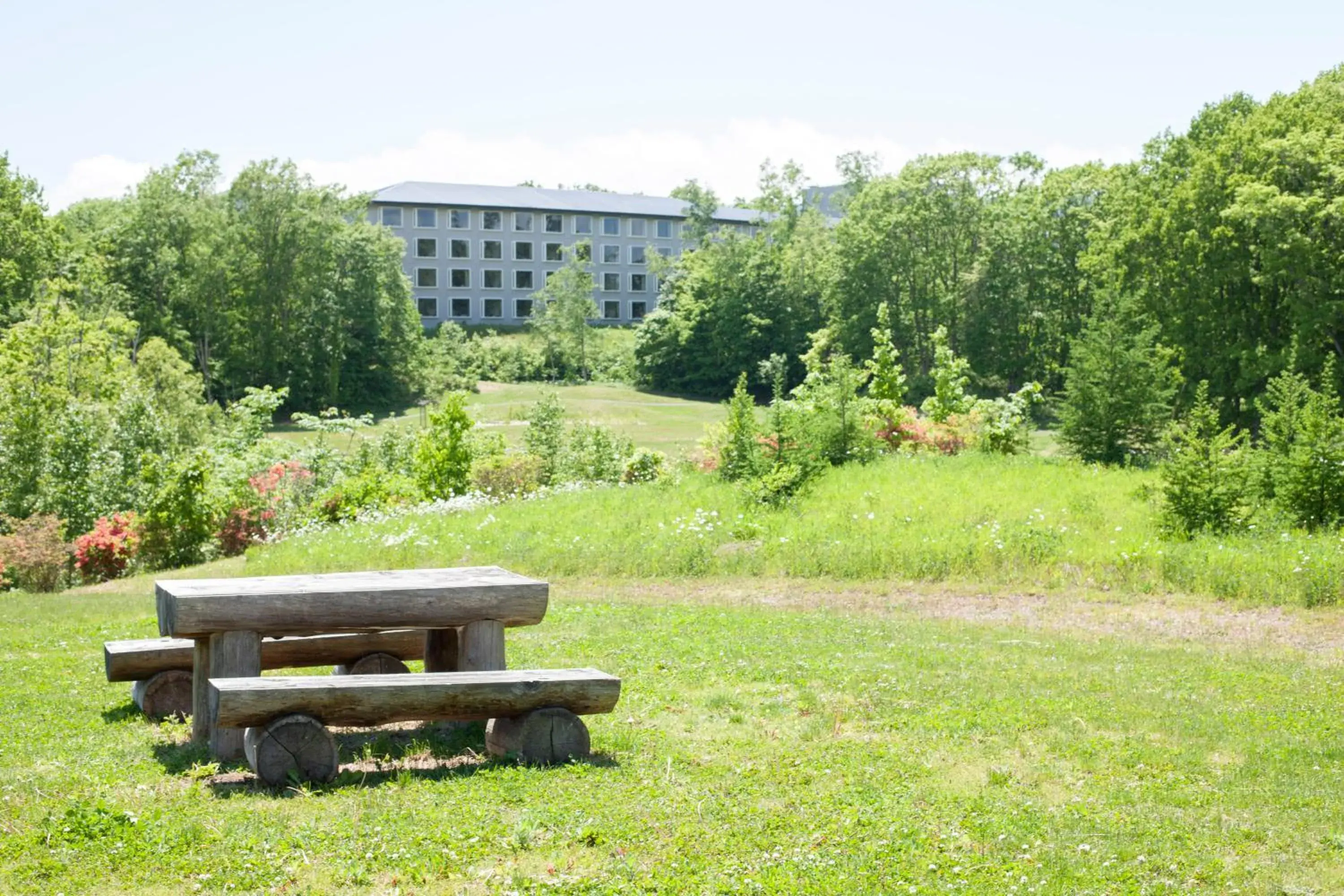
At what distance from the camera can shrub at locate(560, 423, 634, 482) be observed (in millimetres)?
23859

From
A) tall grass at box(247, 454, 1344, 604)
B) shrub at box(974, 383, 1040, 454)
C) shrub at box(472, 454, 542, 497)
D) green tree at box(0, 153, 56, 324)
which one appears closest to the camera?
tall grass at box(247, 454, 1344, 604)

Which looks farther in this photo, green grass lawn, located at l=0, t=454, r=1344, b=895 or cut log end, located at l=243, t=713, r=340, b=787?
cut log end, located at l=243, t=713, r=340, b=787

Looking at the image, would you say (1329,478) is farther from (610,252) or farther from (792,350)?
(610,252)

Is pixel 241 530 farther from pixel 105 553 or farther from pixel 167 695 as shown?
pixel 167 695

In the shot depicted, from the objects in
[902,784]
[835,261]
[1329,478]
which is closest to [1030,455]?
[1329,478]

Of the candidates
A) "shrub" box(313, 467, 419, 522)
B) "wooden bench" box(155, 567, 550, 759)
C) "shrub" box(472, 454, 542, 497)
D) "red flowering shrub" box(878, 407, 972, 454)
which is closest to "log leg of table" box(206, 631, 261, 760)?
"wooden bench" box(155, 567, 550, 759)

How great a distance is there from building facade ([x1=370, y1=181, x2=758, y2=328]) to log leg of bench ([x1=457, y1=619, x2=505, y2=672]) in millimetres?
79295

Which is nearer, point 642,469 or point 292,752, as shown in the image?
point 292,752

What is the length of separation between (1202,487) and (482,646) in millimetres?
11487

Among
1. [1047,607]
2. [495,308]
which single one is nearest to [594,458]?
[1047,607]

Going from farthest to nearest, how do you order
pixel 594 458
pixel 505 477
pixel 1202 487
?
pixel 594 458
pixel 505 477
pixel 1202 487

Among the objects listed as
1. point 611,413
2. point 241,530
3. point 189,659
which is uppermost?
point 611,413

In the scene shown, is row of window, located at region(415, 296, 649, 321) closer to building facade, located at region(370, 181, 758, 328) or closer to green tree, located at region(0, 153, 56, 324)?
building facade, located at region(370, 181, 758, 328)

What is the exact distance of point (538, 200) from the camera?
93.4 metres
